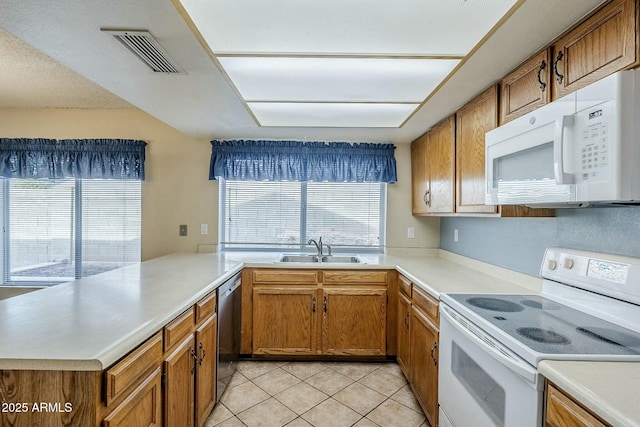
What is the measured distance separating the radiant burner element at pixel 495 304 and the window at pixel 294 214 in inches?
67.9

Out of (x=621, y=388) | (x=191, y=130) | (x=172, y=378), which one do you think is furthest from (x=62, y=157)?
(x=621, y=388)

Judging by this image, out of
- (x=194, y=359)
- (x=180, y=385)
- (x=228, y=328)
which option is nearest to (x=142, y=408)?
(x=180, y=385)

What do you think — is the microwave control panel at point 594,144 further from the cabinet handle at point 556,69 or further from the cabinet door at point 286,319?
the cabinet door at point 286,319

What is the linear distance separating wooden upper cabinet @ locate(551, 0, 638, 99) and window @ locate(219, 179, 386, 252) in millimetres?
2040

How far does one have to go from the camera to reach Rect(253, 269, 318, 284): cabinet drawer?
256 cm

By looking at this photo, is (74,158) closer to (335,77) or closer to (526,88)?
(335,77)

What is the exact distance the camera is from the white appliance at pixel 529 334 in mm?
974

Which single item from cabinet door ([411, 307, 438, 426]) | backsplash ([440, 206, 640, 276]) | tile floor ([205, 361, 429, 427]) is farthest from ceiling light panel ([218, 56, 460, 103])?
tile floor ([205, 361, 429, 427])

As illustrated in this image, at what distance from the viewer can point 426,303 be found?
189 centimetres

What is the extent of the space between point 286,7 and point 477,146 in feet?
4.50

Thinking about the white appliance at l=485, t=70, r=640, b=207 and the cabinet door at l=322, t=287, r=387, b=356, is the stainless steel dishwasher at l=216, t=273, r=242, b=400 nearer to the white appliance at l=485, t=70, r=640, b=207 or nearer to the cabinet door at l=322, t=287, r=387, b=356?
the cabinet door at l=322, t=287, r=387, b=356

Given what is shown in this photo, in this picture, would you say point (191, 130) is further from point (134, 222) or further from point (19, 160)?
point (19, 160)

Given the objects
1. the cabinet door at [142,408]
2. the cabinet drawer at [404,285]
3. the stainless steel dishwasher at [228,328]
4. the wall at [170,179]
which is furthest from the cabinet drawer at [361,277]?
the cabinet door at [142,408]

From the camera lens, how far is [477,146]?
6.16 feet
